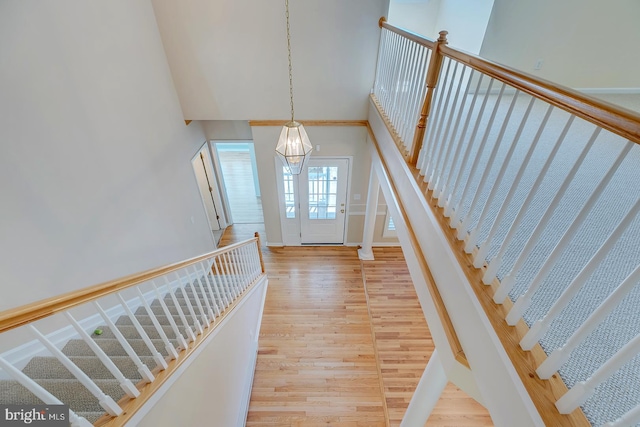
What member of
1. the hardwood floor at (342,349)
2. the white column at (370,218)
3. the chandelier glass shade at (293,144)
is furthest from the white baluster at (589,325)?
the white column at (370,218)

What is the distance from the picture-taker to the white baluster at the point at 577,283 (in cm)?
64

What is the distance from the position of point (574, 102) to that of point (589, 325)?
606mm

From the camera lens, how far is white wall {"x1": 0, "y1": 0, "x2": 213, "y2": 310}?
1.75 m

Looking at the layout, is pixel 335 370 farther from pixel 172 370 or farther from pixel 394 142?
pixel 394 142

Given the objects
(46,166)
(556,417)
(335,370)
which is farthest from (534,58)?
(46,166)

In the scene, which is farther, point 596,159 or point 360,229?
point 360,229

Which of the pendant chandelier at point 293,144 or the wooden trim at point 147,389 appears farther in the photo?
the pendant chandelier at point 293,144

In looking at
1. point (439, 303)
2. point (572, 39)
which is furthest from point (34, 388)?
point (572, 39)

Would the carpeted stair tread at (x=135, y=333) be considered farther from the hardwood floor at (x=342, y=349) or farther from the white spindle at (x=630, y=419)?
the white spindle at (x=630, y=419)

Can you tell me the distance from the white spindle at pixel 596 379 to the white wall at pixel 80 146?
2759mm

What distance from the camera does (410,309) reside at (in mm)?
4117

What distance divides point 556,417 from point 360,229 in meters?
4.45

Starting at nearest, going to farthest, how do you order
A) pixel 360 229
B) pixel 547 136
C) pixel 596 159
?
pixel 596 159
pixel 547 136
pixel 360 229

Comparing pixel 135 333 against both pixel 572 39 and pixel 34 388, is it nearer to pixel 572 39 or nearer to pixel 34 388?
pixel 34 388
